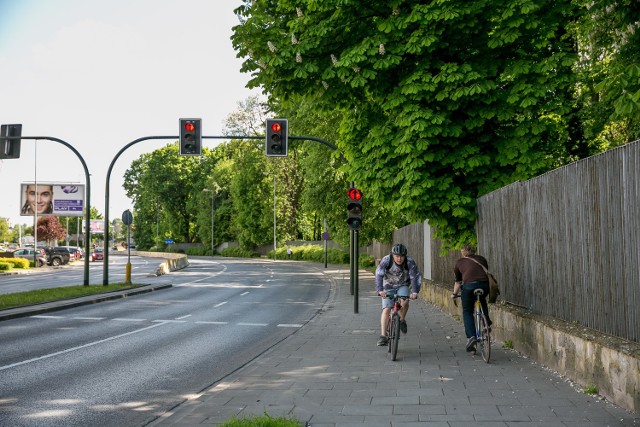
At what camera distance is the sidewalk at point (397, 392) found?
19.1 feet

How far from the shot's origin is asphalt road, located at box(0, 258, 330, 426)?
6816 mm

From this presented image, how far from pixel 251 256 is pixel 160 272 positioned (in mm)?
42113

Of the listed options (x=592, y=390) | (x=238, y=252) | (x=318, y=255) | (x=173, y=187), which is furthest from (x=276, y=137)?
(x=173, y=187)

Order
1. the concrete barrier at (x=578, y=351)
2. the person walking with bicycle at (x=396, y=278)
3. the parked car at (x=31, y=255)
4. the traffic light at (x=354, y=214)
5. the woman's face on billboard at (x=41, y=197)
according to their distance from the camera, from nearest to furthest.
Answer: the concrete barrier at (x=578, y=351) < the person walking with bicycle at (x=396, y=278) < the traffic light at (x=354, y=214) < the parked car at (x=31, y=255) < the woman's face on billboard at (x=41, y=197)

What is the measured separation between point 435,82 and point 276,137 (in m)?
8.24

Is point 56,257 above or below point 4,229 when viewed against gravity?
below

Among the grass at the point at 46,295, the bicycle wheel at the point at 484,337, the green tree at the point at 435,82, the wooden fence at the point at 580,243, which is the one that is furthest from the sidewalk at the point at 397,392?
the grass at the point at 46,295

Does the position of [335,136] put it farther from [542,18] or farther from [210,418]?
[210,418]

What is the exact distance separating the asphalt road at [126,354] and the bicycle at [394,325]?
7.07 feet

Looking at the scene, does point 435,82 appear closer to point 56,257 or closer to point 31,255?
point 56,257

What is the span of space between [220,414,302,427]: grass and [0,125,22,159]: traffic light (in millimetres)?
19399

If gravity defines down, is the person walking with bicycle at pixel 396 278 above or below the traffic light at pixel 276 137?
below

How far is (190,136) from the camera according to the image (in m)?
20.8

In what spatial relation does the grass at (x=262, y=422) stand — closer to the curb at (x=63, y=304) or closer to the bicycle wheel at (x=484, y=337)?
the bicycle wheel at (x=484, y=337)
